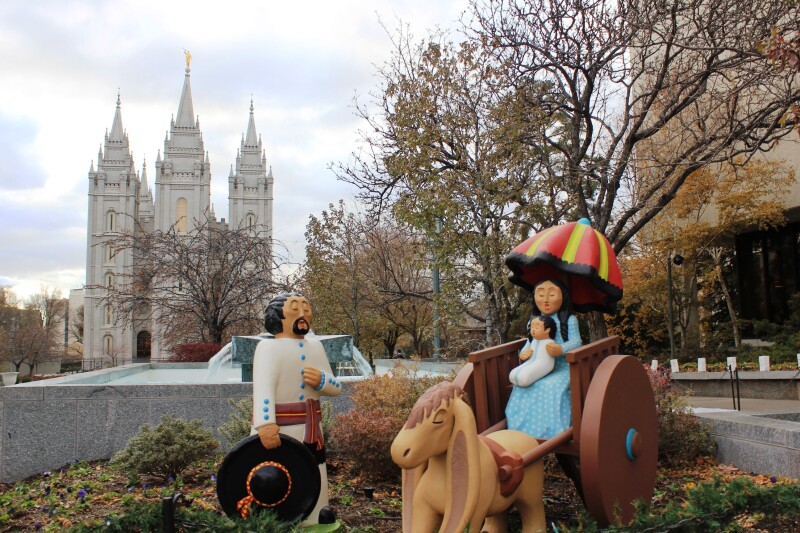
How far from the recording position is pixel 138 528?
13.3ft

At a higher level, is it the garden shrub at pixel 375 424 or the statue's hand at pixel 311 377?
the statue's hand at pixel 311 377

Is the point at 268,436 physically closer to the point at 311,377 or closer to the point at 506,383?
the point at 311,377

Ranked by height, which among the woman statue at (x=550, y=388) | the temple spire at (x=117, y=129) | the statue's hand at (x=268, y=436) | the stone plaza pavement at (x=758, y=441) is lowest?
the stone plaza pavement at (x=758, y=441)

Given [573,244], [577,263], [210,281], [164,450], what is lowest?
[164,450]

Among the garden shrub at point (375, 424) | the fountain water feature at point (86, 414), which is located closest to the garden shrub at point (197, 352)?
the fountain water feature at point (86, 414)

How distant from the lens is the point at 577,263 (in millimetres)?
4898

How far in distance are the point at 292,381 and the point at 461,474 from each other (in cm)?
170

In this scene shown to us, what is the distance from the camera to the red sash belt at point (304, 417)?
195 inches

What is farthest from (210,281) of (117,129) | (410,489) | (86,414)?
(117,129)

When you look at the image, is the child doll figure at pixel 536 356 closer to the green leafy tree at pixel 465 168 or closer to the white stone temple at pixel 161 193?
the green leafy tree at pixel 465 168

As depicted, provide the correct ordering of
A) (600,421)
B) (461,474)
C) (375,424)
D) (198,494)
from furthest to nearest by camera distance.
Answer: (375,424), (198,494), (600,421), (461,474)

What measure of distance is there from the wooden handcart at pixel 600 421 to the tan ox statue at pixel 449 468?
0.27m

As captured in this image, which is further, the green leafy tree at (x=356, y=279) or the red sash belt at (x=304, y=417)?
the green leafy tree at (x=356, y=279)

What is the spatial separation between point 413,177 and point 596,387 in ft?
30.1
